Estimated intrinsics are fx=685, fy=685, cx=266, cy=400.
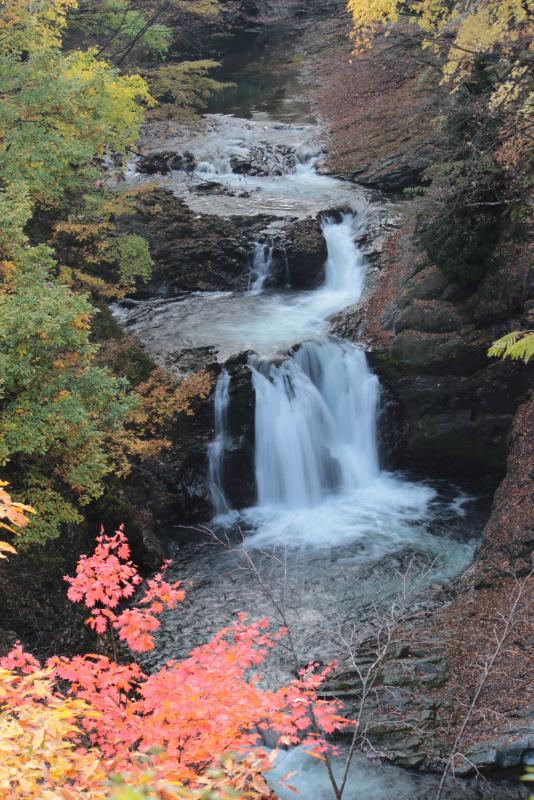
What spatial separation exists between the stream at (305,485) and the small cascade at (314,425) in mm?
27

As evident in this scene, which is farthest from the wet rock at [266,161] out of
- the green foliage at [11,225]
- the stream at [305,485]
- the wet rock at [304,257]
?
the green foliage at [11,225]

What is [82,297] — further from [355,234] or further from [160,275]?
[355,234]

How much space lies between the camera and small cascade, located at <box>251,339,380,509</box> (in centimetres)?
1391

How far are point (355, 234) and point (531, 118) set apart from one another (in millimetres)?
6216

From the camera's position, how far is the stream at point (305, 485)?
32.5ft

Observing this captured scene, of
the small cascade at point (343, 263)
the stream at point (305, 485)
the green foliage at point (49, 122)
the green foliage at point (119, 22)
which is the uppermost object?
the green foliage at point (119, 22)

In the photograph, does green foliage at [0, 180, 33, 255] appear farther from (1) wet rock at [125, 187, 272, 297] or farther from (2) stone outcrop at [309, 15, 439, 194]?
(2) stone outcrop at [309, 15, 439, 194]

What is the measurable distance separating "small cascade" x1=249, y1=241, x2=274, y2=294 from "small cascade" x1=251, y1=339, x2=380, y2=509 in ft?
11.5

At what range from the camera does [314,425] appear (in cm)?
1439

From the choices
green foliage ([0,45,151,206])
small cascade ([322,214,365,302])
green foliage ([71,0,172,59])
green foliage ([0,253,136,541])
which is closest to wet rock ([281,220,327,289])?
small cascade ([322,214,365,302])

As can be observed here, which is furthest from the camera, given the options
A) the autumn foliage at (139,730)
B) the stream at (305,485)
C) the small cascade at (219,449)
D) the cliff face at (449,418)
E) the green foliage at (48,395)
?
the small cascade at (219,449)

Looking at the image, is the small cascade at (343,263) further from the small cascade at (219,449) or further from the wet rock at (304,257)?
the small cascade at (219,449)

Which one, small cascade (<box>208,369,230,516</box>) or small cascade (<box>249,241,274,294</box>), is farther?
small cascade (<box>249,241,274,294</box>)

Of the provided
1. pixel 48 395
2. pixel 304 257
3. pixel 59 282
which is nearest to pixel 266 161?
pixel 304 257
